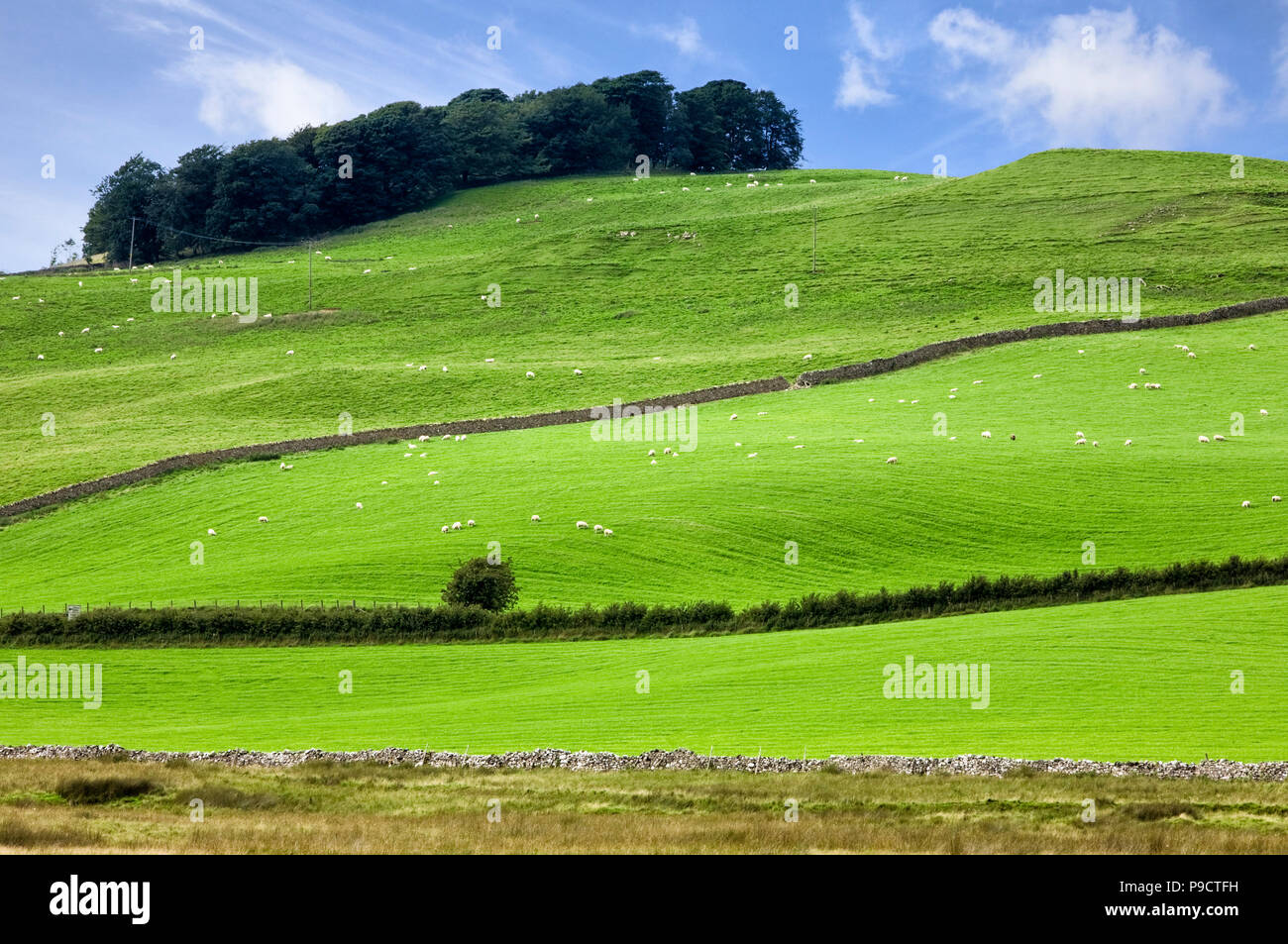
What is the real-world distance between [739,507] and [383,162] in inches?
4772

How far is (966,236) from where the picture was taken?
114875 millimetres

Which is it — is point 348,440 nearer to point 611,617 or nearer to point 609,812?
point 611,617

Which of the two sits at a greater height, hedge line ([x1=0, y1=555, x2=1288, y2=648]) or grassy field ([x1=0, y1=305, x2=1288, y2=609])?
grassy field ([x1=0, y1=305, x2=1288, y2=609])

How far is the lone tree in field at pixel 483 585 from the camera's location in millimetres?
Result: 42531

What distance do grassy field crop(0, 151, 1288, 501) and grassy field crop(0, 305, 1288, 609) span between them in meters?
12.9

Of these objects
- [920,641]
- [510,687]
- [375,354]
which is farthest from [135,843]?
[375,354]

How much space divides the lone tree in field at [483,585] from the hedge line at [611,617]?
65 cm

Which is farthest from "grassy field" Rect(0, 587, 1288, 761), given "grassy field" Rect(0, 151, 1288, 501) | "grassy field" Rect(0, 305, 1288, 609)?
"grassy field" Rect(0, 151, 1288, 501)

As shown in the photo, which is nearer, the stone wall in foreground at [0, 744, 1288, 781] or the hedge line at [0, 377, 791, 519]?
the stone wall in foreground at [0, 744, 1288, 781]

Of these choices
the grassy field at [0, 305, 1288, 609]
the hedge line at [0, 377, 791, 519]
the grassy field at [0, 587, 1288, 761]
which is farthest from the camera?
the hedge line at [0, 377, 791, 519]

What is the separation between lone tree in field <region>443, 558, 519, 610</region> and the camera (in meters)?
42.5

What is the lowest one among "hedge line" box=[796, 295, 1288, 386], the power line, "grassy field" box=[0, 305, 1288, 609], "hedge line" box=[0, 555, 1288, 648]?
"hedge line" box=[0, 555, 1288, 648]

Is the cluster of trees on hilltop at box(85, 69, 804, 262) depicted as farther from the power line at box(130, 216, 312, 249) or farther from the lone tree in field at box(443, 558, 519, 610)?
the lone tree in field at box(443, 558, 519, 610)

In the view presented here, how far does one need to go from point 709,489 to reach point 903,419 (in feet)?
56.6
